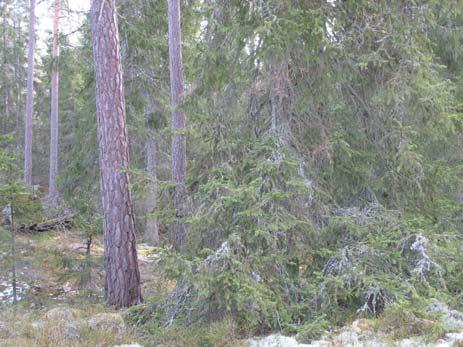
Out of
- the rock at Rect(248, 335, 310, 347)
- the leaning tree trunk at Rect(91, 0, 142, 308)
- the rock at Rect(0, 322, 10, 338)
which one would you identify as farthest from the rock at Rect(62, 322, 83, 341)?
the leaning tree trunk at Rect(91, 0, 142, 308)

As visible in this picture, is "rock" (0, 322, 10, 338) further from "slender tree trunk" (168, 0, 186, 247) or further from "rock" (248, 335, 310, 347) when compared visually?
"slender tree trunk" (168, 0, 186, 247)

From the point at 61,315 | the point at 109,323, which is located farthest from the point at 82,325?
the point at 61,315

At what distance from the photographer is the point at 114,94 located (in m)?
7.52


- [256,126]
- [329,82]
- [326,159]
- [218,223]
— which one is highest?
[329,82]

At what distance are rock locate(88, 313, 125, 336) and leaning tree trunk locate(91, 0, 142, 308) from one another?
2.05 m

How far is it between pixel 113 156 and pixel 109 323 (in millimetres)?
2899

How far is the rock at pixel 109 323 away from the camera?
5.23m

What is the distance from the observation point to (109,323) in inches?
211

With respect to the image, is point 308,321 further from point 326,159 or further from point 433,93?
point 433,93

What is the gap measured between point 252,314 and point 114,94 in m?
4.46

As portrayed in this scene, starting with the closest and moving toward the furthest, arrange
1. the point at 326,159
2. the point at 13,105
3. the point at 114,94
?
the point at 326,159 < the point at 114,94 < the point at 13,105

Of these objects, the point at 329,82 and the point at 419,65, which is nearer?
the point at 419,65

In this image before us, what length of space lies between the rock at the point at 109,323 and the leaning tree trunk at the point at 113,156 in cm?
205

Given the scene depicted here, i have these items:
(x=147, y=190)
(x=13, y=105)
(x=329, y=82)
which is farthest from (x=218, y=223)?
(x=13, y=105)
